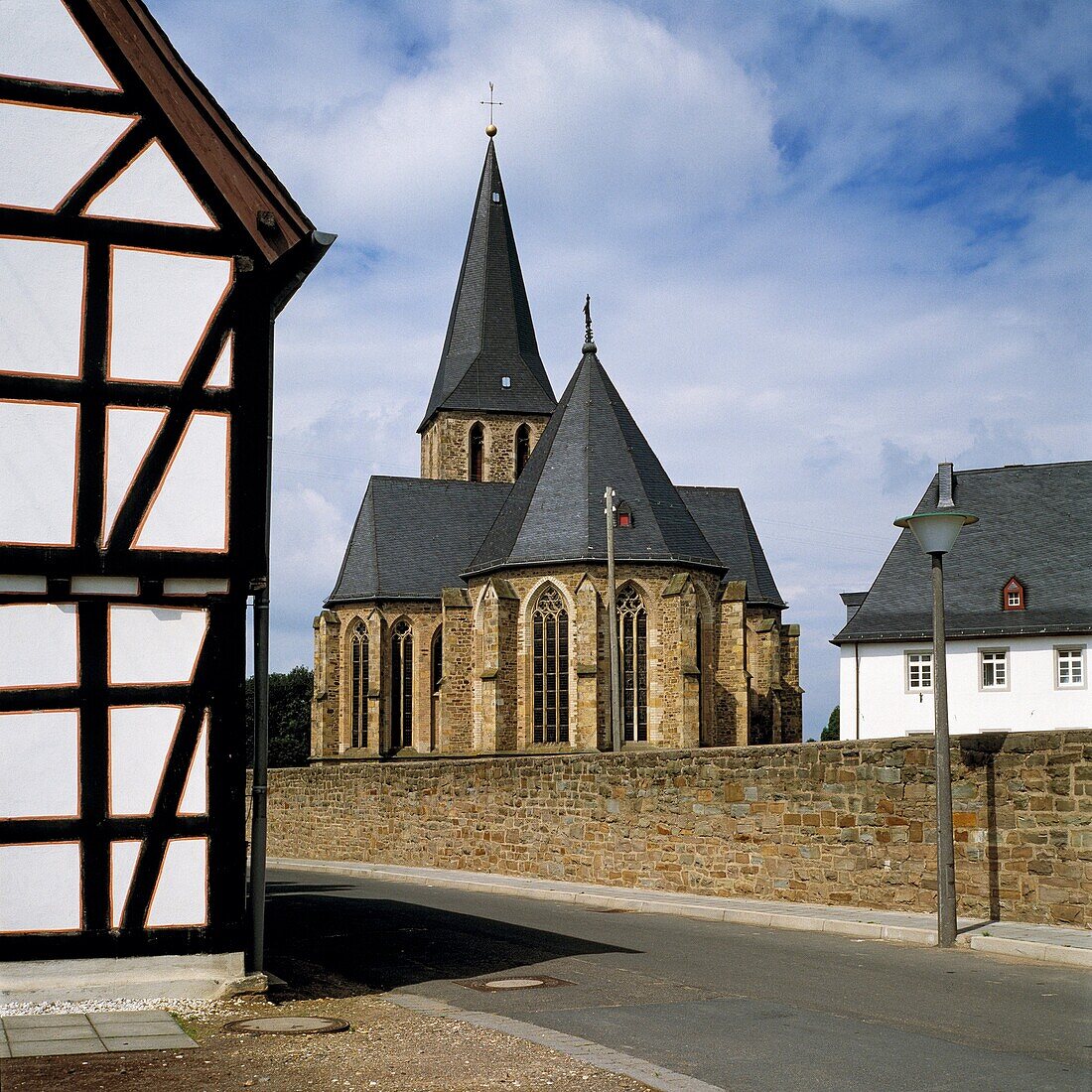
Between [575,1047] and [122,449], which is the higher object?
[122,449]

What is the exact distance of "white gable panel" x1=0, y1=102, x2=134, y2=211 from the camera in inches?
355

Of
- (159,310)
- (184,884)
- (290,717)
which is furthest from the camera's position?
(290,717)

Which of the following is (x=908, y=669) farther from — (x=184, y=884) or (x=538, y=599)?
(x=184, y=884)

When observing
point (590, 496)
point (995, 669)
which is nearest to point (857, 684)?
point (995, 669)

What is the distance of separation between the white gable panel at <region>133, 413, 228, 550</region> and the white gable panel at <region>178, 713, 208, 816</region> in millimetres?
1166

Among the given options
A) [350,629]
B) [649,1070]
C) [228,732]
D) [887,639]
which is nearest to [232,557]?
[228,732]

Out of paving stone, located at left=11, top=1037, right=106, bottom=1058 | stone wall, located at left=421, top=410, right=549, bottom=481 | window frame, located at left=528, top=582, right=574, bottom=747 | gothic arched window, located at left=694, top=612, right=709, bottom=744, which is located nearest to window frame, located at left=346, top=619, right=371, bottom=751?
window frame, located at left=528, top=582, right=574, bottom=747

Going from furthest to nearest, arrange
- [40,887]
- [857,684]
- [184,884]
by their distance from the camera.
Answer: [857,684] < [184,884] < [40,887]

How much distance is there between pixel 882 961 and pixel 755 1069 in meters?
4.70

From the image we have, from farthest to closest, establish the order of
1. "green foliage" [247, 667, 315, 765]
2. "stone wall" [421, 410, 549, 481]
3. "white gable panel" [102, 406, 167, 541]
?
"green foliage" [247, 667, 315, 765] < "stone wall" [421, 410, 549, 481] < "white gable panel" [102, 406, 167, 541]

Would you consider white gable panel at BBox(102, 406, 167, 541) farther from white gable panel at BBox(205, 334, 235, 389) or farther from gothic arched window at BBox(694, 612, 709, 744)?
gothic arched window at BBox(694, 612, 709, 744)

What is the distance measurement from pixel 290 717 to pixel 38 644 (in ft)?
238

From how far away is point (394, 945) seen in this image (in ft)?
41.2

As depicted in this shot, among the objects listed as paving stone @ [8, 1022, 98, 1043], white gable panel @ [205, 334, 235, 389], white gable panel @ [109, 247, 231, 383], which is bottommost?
paving stone @ [8, 1022, 98, 1043]
